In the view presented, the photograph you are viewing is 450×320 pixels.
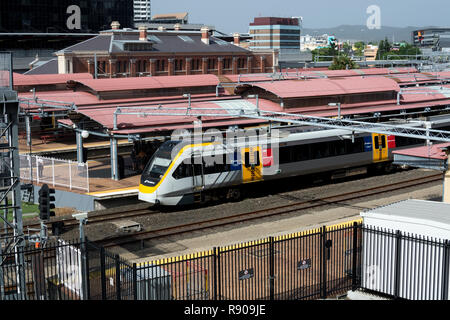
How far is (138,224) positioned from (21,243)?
750 cm

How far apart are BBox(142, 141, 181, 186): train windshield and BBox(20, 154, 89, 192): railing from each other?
10.5ft

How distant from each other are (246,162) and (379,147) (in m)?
8.47

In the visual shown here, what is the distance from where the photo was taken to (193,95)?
4097cm

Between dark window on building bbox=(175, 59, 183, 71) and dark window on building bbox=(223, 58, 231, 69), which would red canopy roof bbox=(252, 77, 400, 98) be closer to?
dark window on building bbox=(175, 59, 183, 71)

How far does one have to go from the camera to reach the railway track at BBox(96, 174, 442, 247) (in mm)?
21672

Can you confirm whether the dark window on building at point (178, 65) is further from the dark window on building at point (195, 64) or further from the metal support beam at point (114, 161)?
the metal support beam at point (114, 161)

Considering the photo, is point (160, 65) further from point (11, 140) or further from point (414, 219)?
point (414, 219)

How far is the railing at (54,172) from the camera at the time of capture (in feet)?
87.7

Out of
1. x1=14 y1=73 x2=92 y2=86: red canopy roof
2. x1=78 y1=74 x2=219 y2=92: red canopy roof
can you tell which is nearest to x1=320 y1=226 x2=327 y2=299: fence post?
x1=78 y1=74 x2=219 y2=92: red canopy roof

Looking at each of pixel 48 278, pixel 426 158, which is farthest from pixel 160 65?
pixel 48 278

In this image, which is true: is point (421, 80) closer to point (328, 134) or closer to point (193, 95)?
point (193, 95)

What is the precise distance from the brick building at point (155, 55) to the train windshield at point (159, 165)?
3442cm

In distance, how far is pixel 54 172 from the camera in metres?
27.5
